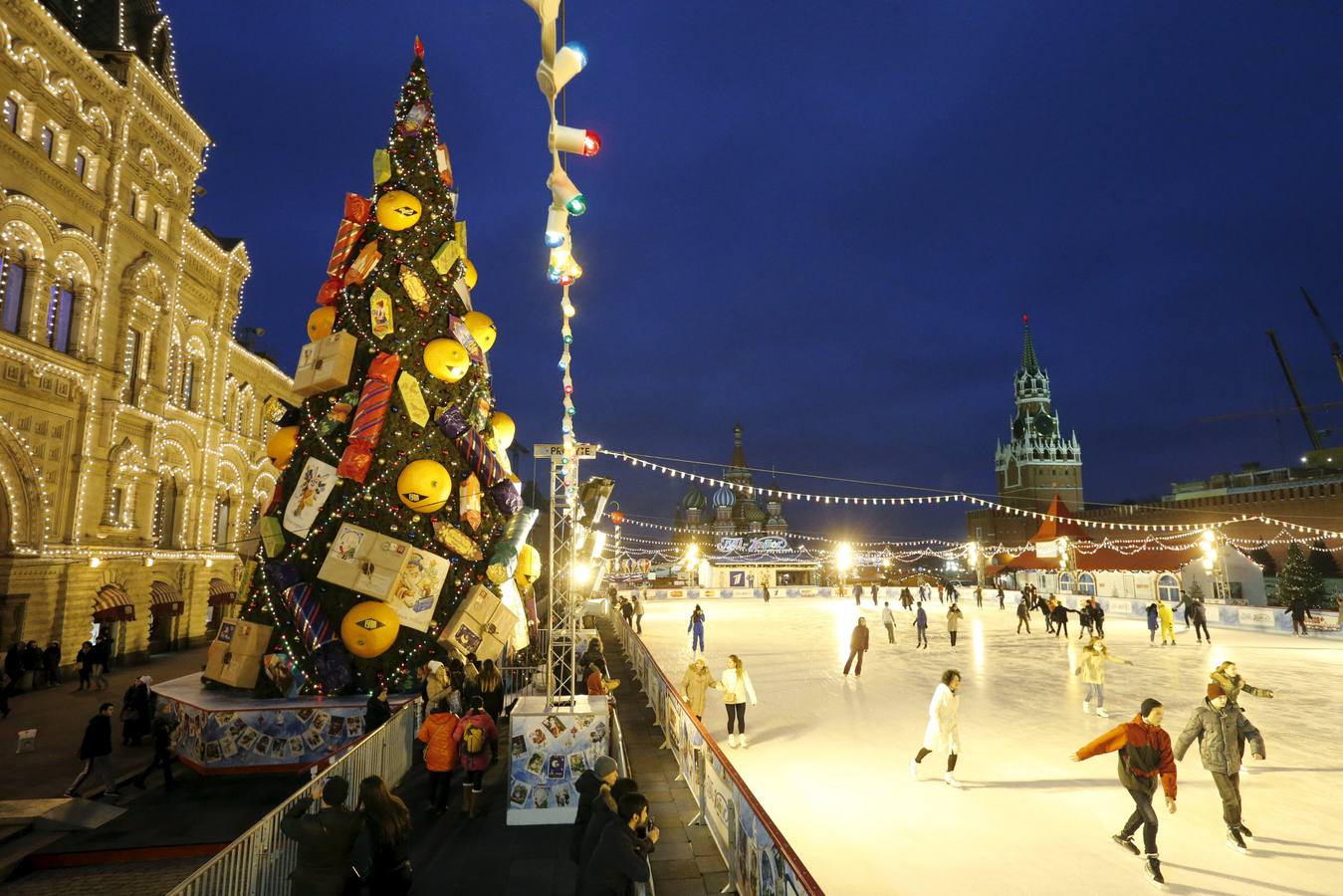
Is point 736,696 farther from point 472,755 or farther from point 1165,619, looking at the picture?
point 1165,619

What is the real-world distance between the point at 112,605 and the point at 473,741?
691 inches

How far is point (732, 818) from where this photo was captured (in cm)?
534

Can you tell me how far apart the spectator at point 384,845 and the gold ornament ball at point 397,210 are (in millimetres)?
9216

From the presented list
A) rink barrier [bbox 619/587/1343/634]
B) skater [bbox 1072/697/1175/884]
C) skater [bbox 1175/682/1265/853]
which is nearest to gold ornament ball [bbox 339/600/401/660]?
skater [bbox 1072/697/1175/884]

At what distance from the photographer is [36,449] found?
16.0 metres

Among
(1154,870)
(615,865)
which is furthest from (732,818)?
(1154,870)

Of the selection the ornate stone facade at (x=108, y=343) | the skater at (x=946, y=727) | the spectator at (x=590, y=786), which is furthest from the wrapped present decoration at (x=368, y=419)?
the ornate stone facade at (x=108, y=343)

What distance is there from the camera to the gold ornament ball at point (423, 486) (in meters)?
10.3

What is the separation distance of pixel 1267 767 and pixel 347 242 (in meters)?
15.1

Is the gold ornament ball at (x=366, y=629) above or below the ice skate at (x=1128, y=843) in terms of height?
above

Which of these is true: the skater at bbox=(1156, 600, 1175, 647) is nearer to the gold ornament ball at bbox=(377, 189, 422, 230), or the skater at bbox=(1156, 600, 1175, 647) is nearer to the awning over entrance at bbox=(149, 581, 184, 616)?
the gold ornament ball at bbox=(377, 189, 422, 230)

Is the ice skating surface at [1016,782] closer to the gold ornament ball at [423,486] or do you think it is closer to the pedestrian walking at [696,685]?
the pedestrian walking at [696,685]

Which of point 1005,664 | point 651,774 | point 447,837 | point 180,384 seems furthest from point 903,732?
point 180,384

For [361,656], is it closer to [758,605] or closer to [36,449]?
[36,449]
